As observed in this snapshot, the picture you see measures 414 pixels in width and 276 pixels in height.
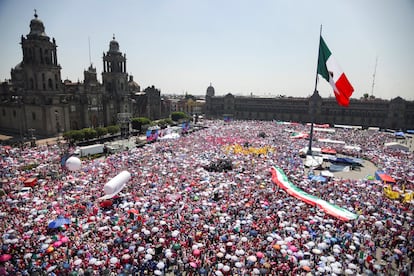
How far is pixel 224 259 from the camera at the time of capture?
46.6ft

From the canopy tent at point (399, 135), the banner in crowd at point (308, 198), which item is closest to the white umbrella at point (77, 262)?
the banner in crowd at point (308, 198)

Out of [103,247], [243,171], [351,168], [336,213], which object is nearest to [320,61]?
[351,168]

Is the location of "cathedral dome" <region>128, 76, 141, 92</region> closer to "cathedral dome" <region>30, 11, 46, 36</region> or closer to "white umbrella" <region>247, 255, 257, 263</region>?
"cathedral dome" <region>30, 11, 46, 36</region>

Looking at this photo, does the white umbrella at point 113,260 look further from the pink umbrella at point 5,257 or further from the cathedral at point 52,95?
the cathedral at point 52,95

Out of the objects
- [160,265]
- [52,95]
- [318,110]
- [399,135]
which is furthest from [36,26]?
[318,110]

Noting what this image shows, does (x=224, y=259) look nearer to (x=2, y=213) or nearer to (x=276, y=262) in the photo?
(x=276, y=262)

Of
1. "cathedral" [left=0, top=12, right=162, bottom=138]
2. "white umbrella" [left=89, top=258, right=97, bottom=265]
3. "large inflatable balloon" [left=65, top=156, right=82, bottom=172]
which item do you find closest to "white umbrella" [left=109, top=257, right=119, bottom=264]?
"white umbrella" [left=89, top=258, right=97, bottom=265]

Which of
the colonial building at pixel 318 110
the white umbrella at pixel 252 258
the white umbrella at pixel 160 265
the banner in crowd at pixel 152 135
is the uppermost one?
the colonial building at pixel 318 110

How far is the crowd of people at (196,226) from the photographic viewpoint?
44.4 ft

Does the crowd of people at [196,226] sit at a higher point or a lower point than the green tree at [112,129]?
lower

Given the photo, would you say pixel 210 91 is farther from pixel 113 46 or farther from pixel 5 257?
pixel 5 257

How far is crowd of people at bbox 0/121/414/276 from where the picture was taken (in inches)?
533

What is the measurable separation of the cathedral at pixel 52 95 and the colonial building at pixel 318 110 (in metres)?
44.3

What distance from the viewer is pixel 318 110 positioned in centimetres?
8769
